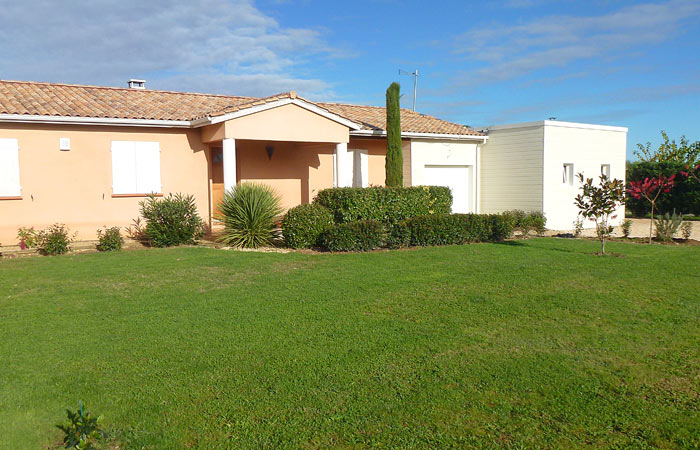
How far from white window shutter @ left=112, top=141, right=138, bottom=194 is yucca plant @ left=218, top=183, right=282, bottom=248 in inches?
115

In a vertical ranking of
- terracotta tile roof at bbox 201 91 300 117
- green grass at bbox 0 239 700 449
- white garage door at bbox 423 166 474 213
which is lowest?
green grass at bbox 0 239 700 449

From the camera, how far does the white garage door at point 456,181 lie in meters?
19.1

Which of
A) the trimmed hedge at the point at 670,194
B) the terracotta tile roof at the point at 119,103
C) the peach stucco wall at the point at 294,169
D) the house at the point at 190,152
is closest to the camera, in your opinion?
the house at the point at 190,152

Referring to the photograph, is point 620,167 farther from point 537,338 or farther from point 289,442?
point 289,442

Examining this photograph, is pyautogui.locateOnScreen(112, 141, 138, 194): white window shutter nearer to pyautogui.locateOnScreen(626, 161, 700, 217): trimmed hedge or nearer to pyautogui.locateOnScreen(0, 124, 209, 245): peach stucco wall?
pyautogui.locateOnScreen(0, 124, 209, 245): peach stucco wall

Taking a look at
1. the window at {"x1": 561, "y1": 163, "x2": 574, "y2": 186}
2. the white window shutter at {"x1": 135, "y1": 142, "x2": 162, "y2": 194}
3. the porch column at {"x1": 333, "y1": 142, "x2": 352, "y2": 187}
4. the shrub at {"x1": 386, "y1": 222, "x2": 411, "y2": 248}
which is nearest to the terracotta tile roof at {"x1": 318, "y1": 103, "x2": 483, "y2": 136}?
the porch column at {"x1": 333, "y1": 142, "x2": 352, "y2": 187}

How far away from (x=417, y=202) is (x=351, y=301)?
7.61m

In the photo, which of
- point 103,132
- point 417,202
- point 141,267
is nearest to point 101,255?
point 141,267

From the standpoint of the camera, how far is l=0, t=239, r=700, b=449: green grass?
405cm

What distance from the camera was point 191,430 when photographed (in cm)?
404

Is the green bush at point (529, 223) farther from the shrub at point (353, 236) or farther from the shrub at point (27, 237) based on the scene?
the shrub at point (27, 237)

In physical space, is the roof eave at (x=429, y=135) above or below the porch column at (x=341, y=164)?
above

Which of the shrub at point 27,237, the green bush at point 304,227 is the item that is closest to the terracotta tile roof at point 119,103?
the shrub at point 27,237

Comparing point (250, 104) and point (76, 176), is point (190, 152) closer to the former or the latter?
point (250, 104)
